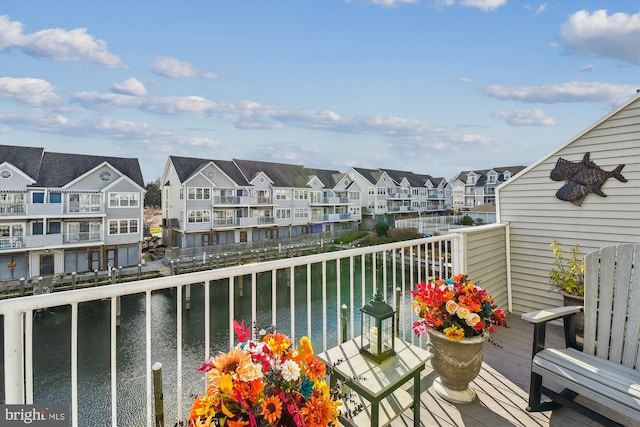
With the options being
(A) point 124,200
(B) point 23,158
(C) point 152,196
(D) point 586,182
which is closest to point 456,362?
(D) point 586,182

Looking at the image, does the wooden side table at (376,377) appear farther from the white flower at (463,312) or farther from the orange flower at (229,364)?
the orange flower at (229,364)

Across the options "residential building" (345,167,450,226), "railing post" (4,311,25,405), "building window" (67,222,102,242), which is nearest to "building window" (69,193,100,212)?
"building window" (67,222,102,242)

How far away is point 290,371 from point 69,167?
19.6 metres

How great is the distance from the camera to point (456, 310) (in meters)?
2.14

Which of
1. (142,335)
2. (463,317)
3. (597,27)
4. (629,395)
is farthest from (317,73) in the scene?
(142,335)

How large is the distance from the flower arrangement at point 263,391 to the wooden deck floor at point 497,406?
4.66 feet

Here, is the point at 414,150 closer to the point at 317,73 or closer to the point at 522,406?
the point at 317,73

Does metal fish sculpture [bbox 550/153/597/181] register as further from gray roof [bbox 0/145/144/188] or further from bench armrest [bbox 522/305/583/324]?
gray roof [bbox 0/145/144/188]

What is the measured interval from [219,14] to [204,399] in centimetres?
832

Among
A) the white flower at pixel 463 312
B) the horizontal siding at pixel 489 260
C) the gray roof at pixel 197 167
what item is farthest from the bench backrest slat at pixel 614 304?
the gray roof at pixel 197 167

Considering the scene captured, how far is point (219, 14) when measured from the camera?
7.00 m

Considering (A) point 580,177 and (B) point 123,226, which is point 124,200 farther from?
(A) point 580,177

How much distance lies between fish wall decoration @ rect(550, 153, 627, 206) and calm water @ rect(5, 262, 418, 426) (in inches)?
280

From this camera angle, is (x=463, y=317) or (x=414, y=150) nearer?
(x=463, y=317)
